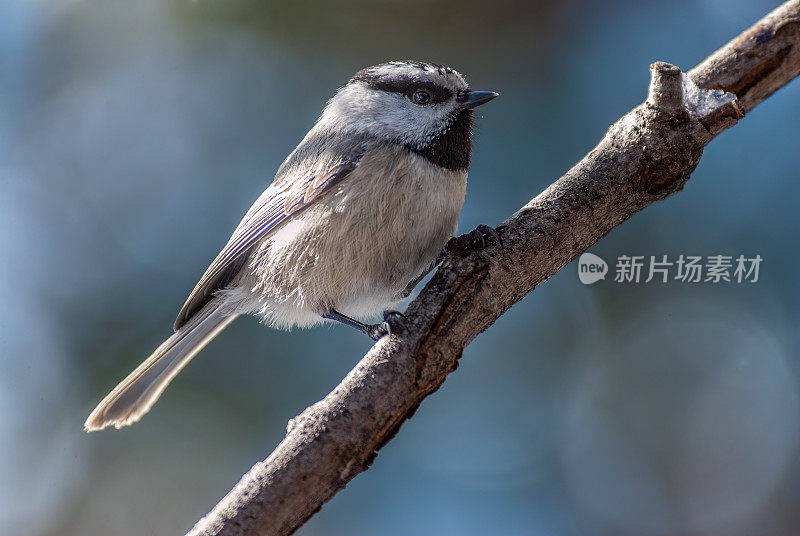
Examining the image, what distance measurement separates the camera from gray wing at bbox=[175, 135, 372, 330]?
1.89m

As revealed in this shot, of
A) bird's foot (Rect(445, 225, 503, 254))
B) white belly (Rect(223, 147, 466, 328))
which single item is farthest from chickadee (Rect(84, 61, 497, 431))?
bird's foot (Rect(445, 225, 503, 254))

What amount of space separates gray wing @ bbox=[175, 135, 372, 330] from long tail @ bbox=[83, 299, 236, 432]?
0.05 m

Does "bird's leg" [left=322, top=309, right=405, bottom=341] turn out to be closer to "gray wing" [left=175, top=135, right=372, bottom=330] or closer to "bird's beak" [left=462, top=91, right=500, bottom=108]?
"gray wing" [left=175, top=135, right=372, bottom=330]

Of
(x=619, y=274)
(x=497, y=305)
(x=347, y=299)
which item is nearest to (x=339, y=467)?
(x=497, y=305)

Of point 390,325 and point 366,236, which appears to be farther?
point 366,236

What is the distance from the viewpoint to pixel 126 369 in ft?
7.84

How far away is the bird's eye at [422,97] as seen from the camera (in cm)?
194

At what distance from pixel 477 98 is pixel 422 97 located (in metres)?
0.18

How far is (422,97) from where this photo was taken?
1942 mm

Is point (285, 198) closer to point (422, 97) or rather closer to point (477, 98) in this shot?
point (422, 97)

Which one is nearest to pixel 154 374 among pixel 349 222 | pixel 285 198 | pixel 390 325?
pixel 285 198

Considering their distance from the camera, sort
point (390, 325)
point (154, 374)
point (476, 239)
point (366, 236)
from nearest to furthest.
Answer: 1. point (390, 325)
2. point (476, 239)
3. point (366, 236)
4. point (154, 374)

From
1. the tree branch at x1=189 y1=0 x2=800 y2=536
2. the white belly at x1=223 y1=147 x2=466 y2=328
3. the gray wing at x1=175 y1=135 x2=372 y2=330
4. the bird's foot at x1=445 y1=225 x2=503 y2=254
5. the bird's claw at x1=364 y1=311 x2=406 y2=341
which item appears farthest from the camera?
the gray wing at x1=175 y1=135 x2=372 y2=330

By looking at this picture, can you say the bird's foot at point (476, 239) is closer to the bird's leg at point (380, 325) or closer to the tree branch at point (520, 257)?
the tree branch at point (520, 257)
